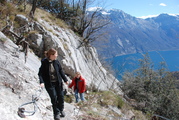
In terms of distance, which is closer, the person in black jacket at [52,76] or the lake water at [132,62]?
the person in black jacket at [52,76]

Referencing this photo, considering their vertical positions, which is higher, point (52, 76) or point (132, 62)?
point (52, 76)

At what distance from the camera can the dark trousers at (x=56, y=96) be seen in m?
3.75

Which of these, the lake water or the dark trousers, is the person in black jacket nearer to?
the dark trousers

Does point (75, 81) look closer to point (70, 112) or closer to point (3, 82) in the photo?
point (70, 112)

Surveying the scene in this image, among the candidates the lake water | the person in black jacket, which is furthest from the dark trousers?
the lake water

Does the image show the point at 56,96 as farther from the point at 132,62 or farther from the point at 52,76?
the point at 132,62

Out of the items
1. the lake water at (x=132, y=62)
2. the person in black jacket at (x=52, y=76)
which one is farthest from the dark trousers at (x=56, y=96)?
the lake water at (x=132, y=62)

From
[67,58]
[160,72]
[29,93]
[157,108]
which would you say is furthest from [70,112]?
[160,72]

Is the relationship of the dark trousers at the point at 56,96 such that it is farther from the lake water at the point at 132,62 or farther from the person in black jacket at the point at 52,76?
the lake water at the point at 132,62

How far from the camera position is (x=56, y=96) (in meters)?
3.90

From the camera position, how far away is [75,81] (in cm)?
725

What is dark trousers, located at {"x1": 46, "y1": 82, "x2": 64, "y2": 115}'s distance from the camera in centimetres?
375

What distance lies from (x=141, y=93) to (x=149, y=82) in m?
1.58

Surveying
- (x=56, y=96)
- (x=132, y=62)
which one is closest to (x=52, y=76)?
(x=56, y=96)
